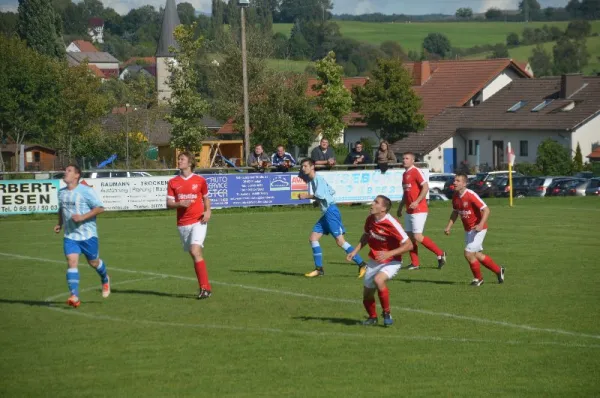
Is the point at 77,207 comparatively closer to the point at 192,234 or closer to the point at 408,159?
the point at 192,234

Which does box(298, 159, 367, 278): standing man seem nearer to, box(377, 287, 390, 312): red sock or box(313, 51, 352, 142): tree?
box(377, 287, 390, 312): red sock

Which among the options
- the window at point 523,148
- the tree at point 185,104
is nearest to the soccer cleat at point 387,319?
the tree at point 185,104

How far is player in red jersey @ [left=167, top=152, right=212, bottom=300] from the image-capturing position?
590 inches

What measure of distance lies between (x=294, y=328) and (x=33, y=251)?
11673mm

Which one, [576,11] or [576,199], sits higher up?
[576,11]

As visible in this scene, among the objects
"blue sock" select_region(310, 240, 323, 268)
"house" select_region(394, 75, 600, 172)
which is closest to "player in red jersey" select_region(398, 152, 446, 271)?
"blue sock" select_region(310, 240, 323, 268)

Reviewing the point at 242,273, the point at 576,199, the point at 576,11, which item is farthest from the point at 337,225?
the point at 576,11

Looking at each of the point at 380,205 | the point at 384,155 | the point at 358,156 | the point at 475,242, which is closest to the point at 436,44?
the point at 358,156

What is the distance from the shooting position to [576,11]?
184 metres

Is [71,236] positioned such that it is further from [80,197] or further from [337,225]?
[337,225]

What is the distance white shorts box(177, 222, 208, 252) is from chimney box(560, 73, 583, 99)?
221 feet

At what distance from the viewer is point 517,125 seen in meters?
76.2

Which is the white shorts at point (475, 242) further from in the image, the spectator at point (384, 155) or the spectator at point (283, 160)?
the spectator at point (283, 160)

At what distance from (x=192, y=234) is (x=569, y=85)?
67960 mm
